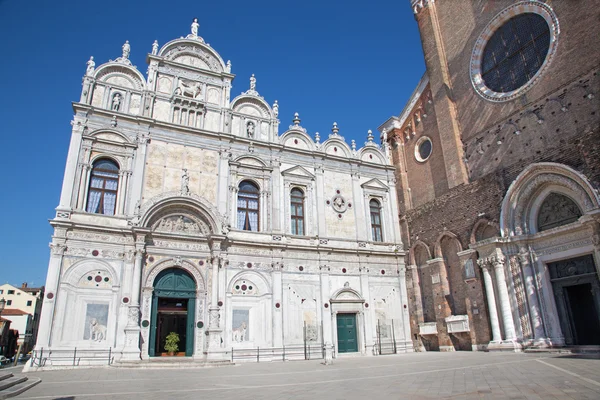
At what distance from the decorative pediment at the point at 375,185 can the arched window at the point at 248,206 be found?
6173mm

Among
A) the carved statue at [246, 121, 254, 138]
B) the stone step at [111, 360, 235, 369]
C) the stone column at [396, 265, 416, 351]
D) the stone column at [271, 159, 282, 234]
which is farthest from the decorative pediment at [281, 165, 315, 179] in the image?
the stone step at [111, 360, 235, 369]

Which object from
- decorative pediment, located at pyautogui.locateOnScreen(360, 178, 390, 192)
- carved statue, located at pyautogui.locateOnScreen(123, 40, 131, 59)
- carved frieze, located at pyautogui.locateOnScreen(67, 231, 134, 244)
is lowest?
carved frieze, located at pyautogui.locateOnScreen(67, 231, 134, 244)

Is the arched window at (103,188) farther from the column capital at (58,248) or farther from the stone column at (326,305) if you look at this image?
the stone column at (326,305)

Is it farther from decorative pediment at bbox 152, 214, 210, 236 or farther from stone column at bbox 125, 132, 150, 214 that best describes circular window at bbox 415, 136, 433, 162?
stone column at bbox 125, 132, 150, 214

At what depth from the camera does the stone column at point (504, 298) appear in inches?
627

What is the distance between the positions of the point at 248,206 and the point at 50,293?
850cm

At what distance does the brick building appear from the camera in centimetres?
1493

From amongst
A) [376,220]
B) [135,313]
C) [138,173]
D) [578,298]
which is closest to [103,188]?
[138,173]

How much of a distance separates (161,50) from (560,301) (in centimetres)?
1988

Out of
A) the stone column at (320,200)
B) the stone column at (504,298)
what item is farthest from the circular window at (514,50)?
the stone column at (320,200)

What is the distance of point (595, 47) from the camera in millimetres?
14711

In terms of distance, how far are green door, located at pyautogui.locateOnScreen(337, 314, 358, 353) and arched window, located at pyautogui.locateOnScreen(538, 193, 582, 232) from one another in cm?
901

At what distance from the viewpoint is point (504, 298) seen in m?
16.3

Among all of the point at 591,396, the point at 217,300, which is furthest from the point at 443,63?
the point at 591,396
